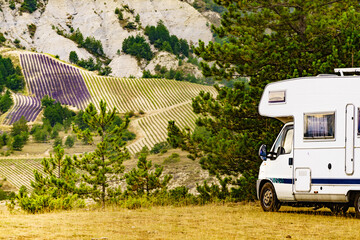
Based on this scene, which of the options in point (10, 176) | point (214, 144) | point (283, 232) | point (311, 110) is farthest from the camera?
point (10, 176)

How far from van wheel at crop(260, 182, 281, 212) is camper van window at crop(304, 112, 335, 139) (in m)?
1.74

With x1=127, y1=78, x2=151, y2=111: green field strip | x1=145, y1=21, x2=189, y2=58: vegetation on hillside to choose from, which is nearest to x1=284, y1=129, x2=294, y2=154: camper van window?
x1=127, y1=78, x2=151, y2=111: green field strip

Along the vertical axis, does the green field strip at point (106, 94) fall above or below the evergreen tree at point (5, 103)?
above

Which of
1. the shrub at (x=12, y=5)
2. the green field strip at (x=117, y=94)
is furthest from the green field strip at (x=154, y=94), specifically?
the shrub at (x=12, y=5)

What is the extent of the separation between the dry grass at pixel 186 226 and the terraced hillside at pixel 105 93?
8160 cm

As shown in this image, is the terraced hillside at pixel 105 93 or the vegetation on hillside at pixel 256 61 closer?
the vegetation on hillside at pixel 256 61

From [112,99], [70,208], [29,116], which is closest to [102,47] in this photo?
[112,99]

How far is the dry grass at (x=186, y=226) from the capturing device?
30.3ft

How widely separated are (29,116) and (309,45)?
83509 mm

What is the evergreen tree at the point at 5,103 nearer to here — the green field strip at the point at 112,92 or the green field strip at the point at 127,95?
the green field strip at the point at 112,92

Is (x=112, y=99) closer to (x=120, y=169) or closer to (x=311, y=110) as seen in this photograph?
(x=120, y=169)

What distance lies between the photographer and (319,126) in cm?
1216

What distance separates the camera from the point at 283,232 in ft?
32.5

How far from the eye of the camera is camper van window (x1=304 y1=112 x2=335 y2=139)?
39.3ft
